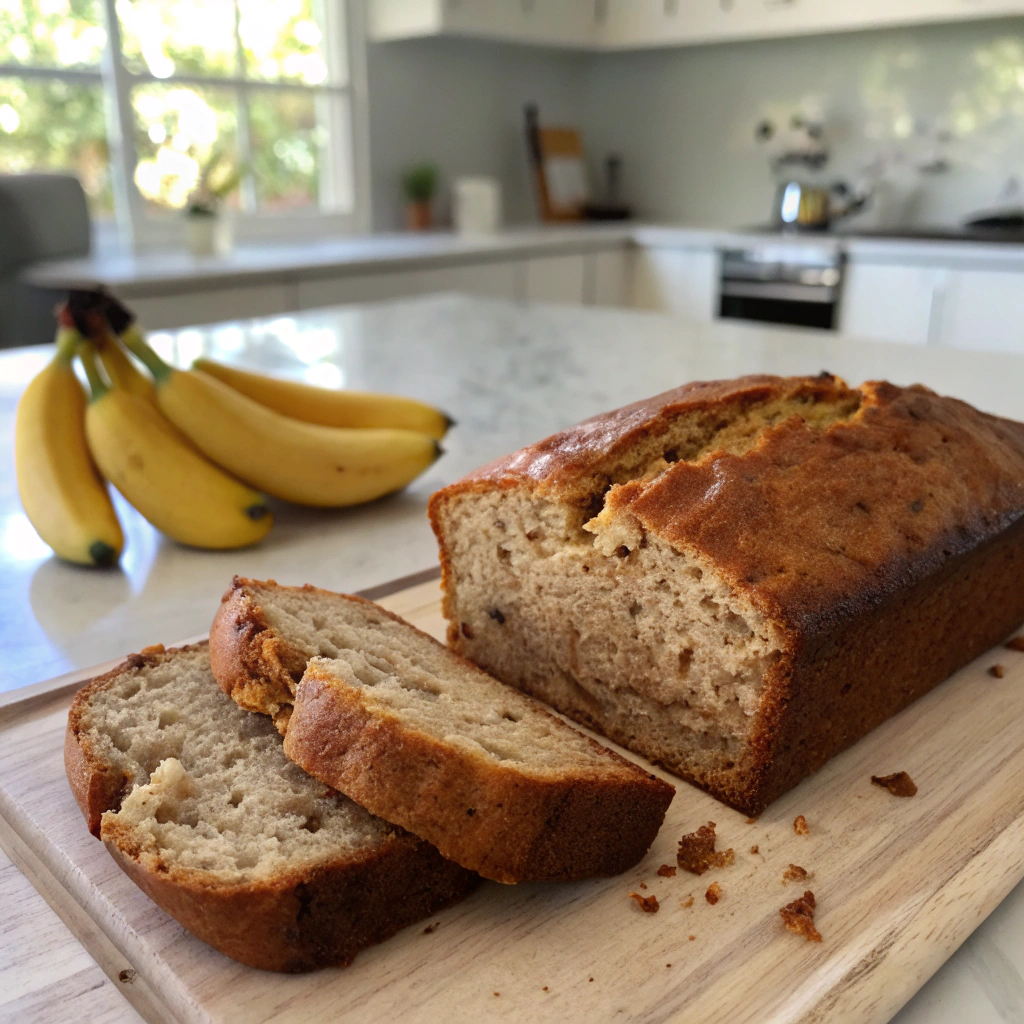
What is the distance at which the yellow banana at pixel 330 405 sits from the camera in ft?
5.85

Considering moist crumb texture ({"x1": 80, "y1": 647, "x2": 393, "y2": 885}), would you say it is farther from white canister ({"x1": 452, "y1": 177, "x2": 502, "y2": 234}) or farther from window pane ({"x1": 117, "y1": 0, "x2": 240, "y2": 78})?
white canister ({"x1": 452, "y1": 177, "x2": 502, "y2": 234})

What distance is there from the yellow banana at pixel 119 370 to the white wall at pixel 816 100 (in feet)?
17.5

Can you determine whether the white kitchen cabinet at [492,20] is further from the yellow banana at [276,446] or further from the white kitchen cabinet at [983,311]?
the yellow banana at [276,446]

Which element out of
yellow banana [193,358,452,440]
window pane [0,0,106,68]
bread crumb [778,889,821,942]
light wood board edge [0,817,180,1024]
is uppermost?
window pane [0,0,106,68]

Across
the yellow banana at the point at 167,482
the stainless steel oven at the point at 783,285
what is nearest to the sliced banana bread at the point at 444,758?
the yellow banana at the point at 167,482

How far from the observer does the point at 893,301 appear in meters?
4.88

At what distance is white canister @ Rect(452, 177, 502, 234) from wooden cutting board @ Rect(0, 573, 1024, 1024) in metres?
5.31

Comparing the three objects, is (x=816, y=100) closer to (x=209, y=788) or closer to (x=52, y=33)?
(x=52, y=33)

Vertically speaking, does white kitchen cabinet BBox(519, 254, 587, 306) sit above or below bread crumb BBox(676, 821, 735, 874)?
above

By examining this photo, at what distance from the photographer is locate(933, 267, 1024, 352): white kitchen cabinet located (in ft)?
14.9

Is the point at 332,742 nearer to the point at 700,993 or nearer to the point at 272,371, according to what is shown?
the point at 700,993

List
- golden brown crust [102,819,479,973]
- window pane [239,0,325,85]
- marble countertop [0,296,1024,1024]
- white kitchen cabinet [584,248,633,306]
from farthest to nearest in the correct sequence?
white kitchen cabinet [584,248,633,306] → window pane [239,0,325,85] → marble countertop [0,296,1024,1024] → golden brown crust [102,819,479,973]

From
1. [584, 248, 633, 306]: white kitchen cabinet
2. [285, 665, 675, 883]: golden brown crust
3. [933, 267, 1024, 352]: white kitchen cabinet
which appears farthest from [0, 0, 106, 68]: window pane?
[285, 665, 675, 883]: golden brown crust

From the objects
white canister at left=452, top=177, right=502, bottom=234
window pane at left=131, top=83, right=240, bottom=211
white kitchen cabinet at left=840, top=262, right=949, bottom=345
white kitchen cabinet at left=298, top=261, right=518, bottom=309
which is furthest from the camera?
white canister at left=452, top=177, right=502, bottom=234
